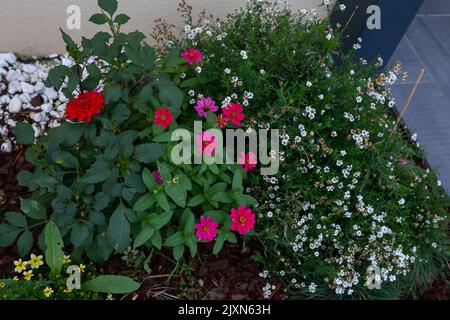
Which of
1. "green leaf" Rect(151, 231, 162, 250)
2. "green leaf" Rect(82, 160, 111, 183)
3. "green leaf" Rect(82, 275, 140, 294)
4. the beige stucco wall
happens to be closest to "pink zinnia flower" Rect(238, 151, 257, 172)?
"green leaf" Rect(151, 231, 162, 250)

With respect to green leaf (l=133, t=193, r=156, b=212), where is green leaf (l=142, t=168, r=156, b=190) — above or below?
above

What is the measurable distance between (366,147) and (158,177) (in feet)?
3.12

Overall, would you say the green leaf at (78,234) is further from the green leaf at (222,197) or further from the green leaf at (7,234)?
the green leaf at (222,197)

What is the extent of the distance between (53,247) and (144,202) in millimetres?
429

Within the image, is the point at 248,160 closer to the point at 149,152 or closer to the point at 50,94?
the point at 149,152

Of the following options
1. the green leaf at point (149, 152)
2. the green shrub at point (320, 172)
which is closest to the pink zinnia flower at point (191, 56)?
the green shrub at point (320, 172)

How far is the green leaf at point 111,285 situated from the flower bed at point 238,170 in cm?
10

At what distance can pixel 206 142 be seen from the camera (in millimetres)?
2080

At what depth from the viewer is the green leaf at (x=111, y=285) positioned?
2115 mm

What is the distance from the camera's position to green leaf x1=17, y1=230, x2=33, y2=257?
7.02ft

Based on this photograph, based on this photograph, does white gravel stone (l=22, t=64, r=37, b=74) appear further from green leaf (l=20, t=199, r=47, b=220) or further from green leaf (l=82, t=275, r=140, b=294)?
green leaf (l=82, t=275, r=140, b=294)

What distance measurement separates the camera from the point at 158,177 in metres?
2.10

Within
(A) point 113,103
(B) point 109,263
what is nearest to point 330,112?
(A) point 113,103
